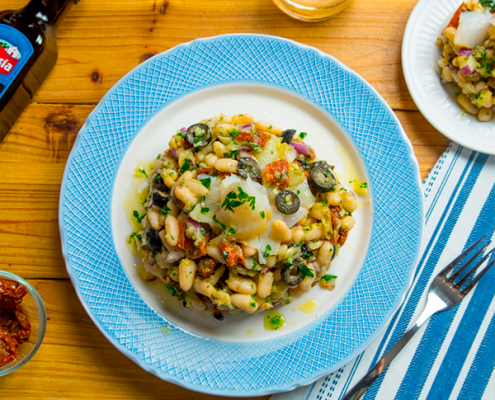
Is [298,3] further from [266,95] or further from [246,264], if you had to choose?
[246,264]

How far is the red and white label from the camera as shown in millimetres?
2835

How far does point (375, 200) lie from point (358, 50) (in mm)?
1209

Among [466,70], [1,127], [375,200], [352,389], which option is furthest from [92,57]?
[352,389]

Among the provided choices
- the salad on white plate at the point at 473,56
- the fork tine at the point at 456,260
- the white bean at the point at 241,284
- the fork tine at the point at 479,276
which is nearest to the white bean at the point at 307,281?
the white bean at the point at 241,284

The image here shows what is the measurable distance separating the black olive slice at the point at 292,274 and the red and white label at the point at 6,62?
2.29 metres

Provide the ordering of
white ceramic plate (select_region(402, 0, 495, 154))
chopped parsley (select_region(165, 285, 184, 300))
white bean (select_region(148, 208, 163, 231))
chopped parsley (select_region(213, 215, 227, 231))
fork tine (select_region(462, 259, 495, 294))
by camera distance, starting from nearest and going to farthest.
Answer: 1. chopped parsley (select_region(213, 215, 227, 231))
2. white bean (select_region(148, 208, 163, 231))
3. chopped parsley (select_region(165, 285, 184, 300))
4. fork tine (select_region(462, 259, 495, 294))
5. white ceramic plate (select_region(402, 0, 495, 154))

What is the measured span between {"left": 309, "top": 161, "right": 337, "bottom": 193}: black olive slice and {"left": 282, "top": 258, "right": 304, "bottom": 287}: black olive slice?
0.44 metres

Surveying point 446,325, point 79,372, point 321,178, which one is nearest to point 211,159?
point 321,178

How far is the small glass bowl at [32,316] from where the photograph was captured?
2.82 metres

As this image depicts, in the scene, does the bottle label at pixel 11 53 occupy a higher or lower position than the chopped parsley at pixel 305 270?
higher

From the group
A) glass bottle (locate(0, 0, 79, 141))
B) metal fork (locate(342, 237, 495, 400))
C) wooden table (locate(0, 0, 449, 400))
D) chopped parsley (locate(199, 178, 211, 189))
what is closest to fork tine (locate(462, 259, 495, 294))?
metal fork (locate(342, 237, 495, 400))

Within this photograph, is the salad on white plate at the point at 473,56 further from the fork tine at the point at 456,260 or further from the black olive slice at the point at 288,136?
the black olive slice at the point at 288,136

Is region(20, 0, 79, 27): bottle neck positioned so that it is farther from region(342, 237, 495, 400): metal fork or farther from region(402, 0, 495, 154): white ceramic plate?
region(342, 237, 495, 400): metal fork

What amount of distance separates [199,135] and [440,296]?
2044mm
